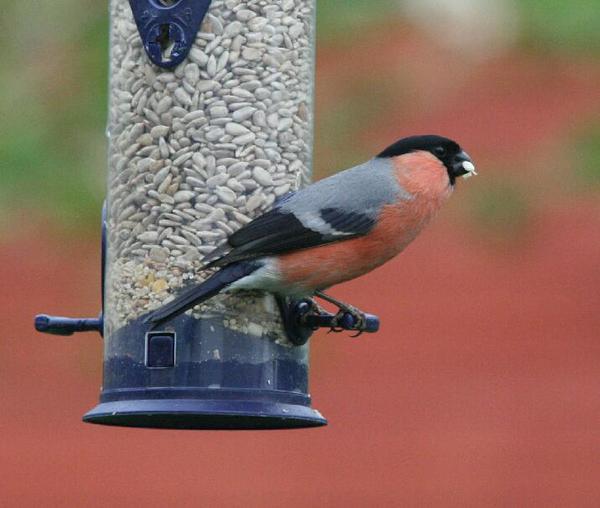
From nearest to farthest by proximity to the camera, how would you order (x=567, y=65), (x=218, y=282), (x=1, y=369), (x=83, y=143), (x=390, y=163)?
(x=218, y=282) → (x=390, y=163) → (x=83, y=143) → (x=567, y=65) → (x=1, y=369)

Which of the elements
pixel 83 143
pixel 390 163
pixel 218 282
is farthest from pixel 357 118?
pixel 218 282

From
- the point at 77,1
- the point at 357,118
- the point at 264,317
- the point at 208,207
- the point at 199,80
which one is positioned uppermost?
the point at 77,1

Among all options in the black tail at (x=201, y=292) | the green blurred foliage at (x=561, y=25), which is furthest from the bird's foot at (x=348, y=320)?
the green blurred foliage at (x=561, y=25)

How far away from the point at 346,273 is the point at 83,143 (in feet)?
10.9

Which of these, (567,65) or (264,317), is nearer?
(264,317)

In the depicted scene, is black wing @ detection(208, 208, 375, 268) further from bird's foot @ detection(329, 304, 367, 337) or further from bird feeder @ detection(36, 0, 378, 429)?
bird's foot @ detection(329, 304, 367, 337)

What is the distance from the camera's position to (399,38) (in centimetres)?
1140

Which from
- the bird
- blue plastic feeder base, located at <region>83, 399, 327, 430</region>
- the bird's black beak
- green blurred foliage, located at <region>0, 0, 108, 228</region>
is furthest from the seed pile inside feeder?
green blurred foliage, located at <region>0, 0, 108, 228</region>

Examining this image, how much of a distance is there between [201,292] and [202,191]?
479mm

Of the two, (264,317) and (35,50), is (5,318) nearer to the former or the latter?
(35,50)

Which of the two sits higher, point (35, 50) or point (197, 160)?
point (35, 50)

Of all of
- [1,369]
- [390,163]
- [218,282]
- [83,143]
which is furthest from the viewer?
[1,369]

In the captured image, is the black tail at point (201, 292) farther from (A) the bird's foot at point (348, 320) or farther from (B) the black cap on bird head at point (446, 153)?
(B) the black cap on bird head at point (446, 153)

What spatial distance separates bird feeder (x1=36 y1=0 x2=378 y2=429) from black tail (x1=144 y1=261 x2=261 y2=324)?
0.43 feet
